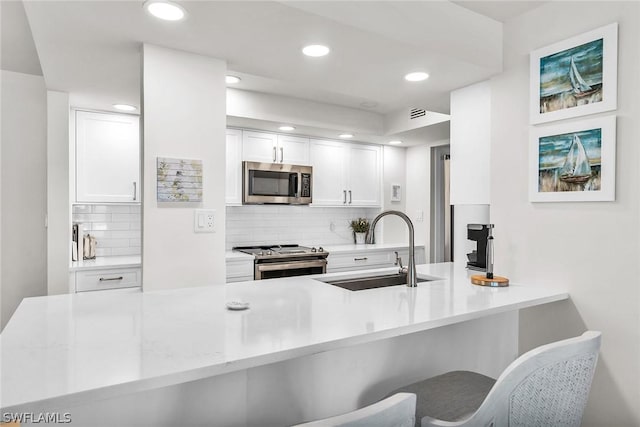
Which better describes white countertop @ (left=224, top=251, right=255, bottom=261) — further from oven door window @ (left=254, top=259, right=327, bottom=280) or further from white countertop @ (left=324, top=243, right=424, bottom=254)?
white countertop @ (left=324, top=243, right=424, bottom=254)

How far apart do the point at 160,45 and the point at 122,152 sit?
66.8 inches

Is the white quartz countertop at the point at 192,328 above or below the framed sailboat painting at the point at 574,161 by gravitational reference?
below

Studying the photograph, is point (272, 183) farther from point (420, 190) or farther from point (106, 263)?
point (420, 190)

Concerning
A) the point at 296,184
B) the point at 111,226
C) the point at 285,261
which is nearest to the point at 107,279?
the point at 111,226

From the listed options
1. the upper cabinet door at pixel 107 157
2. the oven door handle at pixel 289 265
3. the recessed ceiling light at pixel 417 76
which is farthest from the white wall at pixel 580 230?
the upper cabinet door at pixel 107 157

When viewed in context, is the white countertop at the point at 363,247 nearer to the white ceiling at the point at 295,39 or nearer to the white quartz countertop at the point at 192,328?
the white ceiling at the point at 295,39

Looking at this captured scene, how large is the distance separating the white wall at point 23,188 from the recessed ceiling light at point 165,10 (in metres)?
2.13

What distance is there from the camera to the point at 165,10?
1.57 meters

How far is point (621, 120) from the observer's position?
1.70 m

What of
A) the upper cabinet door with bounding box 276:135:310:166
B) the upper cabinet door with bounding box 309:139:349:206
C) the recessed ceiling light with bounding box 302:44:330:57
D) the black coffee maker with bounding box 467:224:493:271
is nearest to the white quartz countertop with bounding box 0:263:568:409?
the black coffee maker with bounding box 467:224:493:271

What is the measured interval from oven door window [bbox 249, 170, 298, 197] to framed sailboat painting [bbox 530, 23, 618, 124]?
240 centimetres

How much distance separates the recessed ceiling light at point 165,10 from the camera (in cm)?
152

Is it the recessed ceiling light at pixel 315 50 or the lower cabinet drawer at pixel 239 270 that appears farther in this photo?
the lower cabinet drawer at pixel 239 270

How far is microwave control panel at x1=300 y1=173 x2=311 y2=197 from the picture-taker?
4020 mm
